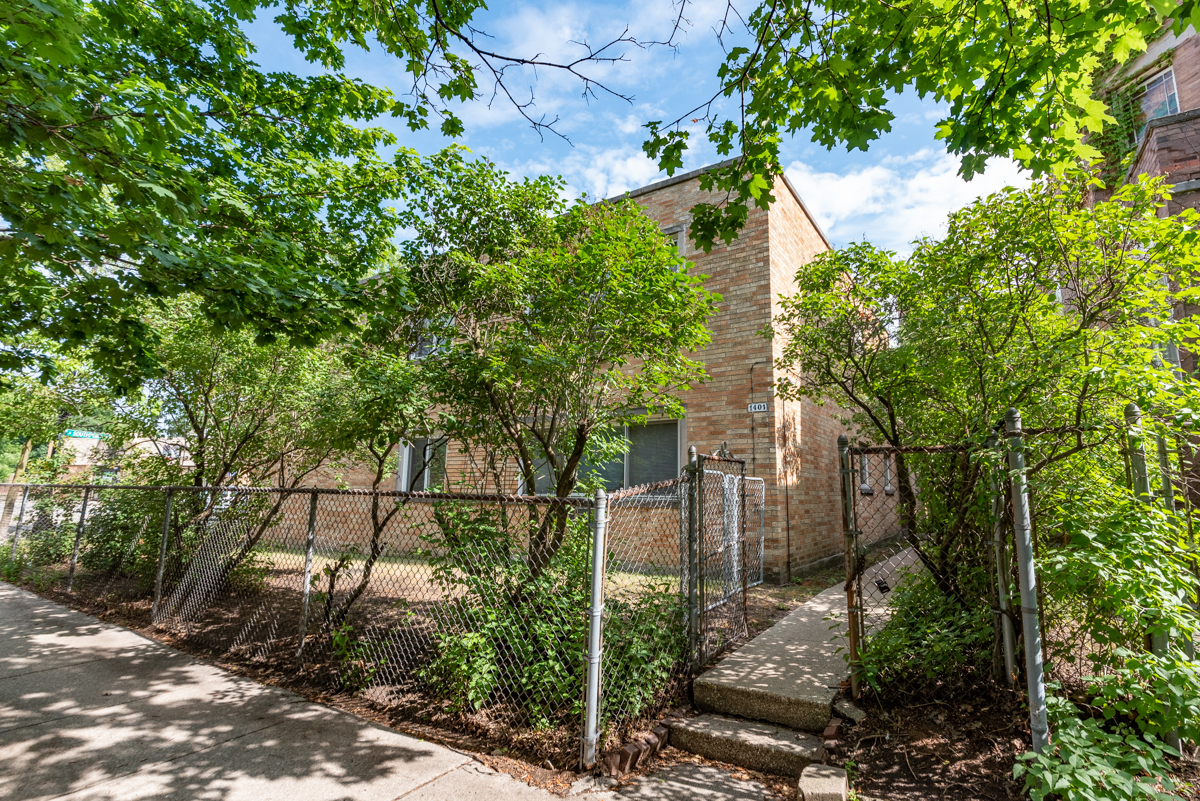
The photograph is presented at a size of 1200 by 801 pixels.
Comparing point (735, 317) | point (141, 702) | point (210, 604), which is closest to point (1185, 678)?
point (141, 702)

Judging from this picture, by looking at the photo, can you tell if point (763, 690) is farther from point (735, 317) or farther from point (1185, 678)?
point (735, 317)

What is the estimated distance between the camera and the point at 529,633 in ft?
12.4

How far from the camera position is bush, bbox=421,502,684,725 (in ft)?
11.5

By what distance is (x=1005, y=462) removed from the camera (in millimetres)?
2994

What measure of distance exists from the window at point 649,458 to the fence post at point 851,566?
4.87 metres

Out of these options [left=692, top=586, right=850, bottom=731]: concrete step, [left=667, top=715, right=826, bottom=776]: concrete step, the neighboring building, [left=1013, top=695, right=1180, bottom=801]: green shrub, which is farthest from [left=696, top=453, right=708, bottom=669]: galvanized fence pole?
the neighboring building

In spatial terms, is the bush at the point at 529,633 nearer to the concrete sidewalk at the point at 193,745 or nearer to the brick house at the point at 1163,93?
the concrete sidewalk at the point at 193,745

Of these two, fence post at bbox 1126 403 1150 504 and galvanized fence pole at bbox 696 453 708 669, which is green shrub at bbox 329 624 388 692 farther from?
fence post at bbox 1126 403 1150 504

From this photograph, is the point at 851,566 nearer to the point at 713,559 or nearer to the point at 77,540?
the point at 713,559

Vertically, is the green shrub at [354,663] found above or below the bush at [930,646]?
below

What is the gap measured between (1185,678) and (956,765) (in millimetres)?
1198

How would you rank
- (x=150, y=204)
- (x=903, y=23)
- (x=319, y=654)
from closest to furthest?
(x=903, y=23) → (x=150, y=204) → (x=319, y=654)

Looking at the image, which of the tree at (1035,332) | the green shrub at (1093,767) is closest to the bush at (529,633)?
the green shrub at (1093,767)

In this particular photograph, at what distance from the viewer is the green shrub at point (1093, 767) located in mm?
2137
